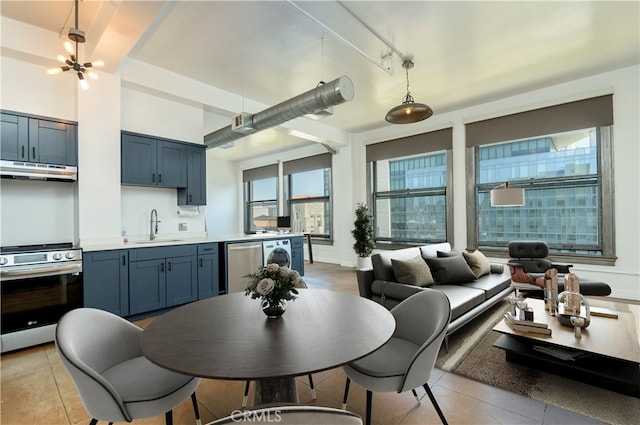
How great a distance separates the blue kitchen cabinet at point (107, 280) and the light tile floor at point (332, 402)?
0.80 metres

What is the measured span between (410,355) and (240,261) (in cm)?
340

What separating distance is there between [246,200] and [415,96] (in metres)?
6.83

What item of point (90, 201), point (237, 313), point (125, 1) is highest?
point (125, 1)

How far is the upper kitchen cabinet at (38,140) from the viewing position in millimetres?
3027

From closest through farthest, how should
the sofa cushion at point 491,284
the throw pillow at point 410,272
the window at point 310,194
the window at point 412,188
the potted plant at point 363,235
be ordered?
1. the throw pillow at point 410,272
2. the sofa cushion at point 491,284
3. the window at point 412,188
4. the potted plant at point 363,235
5. the window at point 310,194

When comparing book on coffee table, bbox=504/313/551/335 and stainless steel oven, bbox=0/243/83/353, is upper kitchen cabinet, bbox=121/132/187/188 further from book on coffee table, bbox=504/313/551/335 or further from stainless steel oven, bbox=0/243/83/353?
book on coffee table, bbox=504/313/551/335

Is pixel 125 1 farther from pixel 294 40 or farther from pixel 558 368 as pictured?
pixel 558 368

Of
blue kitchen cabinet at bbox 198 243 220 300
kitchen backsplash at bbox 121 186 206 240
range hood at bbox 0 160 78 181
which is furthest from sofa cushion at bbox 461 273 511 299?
range hood at bbox 0 160 78 181

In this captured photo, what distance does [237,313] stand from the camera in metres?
1.62

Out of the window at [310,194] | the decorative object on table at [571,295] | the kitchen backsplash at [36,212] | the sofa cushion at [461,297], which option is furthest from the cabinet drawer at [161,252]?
the window at [310,194]

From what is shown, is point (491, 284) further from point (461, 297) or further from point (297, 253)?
point (297, 253)

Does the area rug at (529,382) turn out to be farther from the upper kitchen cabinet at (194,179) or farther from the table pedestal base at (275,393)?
the upper kitchen cabinet at (194,179)

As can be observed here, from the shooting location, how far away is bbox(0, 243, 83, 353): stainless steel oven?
2682 mm

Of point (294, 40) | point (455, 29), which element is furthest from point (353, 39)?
point (455, 29)
